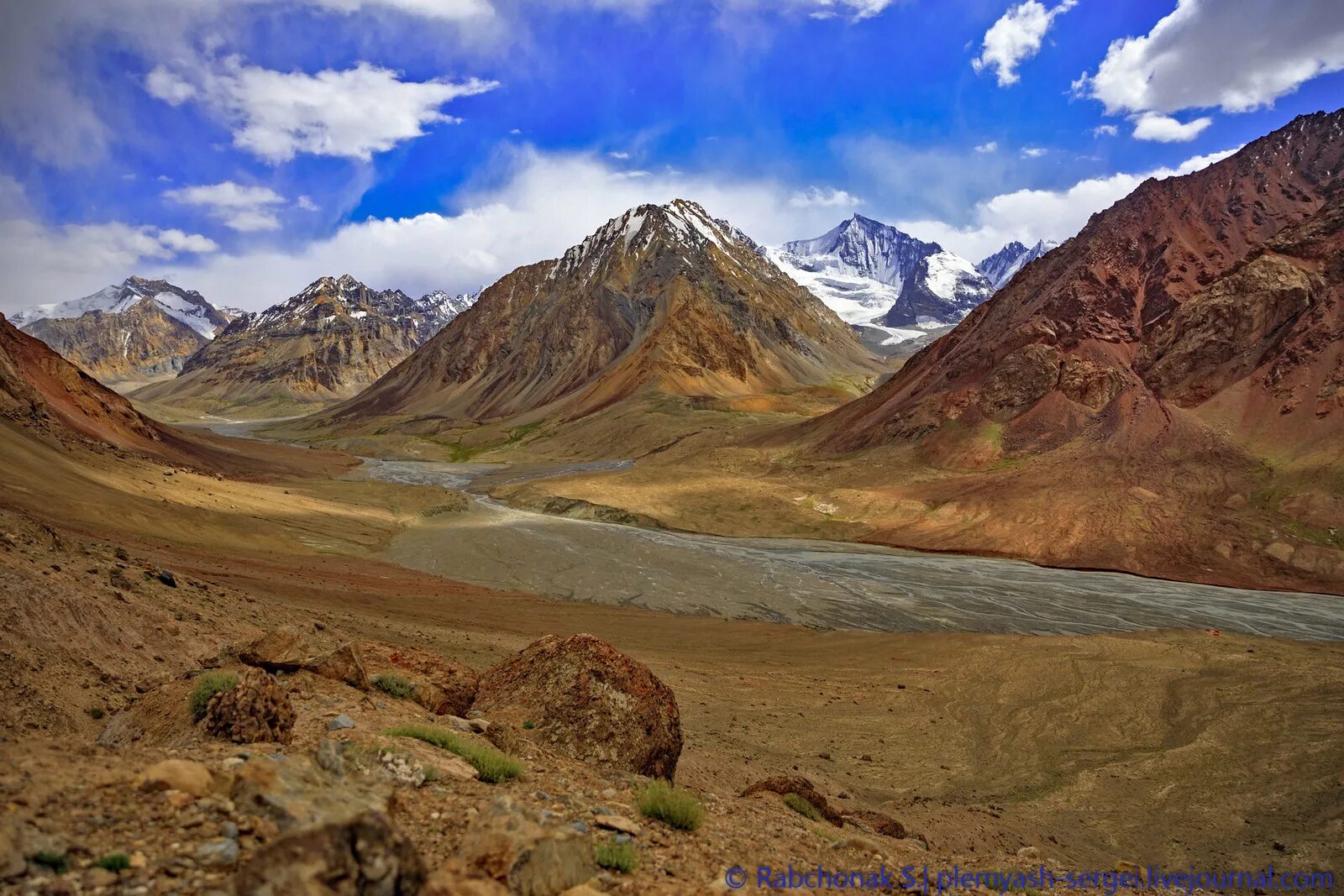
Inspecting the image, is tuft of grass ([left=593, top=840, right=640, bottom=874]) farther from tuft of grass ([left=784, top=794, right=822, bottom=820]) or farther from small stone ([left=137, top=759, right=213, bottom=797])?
tuft of grass ([left=784, top=794, right=822, bottom=820])

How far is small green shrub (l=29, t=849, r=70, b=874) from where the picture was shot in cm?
391

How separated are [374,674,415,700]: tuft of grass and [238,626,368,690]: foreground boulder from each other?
0.21 meters

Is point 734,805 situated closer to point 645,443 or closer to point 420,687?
point 420,687

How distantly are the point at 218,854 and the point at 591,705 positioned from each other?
6138 mm

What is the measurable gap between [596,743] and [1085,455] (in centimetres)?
5470

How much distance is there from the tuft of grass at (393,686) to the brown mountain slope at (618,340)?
4264 inches

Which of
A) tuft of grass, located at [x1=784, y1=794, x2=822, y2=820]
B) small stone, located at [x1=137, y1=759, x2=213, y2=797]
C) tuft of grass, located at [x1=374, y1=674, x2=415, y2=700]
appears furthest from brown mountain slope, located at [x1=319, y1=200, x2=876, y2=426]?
small stone, located at [x1=137, y1=759, x2=213, y2=797]

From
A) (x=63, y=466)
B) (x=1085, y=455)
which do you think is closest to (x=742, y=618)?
(x=63, y=466)

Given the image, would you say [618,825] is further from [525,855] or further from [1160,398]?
[1160,398]

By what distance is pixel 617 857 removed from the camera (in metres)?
5.94

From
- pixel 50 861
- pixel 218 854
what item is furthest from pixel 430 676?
pixel 50 861

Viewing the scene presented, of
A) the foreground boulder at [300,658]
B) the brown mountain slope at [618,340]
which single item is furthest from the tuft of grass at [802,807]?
the brown mountain slope at [618,340]

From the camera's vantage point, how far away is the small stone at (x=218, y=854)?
4328 millimetres

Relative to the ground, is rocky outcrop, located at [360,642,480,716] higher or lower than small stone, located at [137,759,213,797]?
lower
